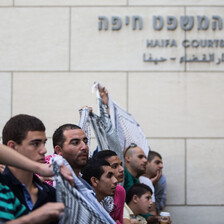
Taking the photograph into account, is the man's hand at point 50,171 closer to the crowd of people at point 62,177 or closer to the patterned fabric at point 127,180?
the crowd of people at point 62,177

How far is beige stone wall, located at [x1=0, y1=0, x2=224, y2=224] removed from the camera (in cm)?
883

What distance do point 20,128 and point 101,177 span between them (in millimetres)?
1996

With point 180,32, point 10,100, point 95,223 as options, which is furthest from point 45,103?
point 95,223

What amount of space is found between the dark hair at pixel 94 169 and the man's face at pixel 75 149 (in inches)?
13.1

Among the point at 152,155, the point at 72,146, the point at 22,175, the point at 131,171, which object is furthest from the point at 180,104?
the point at 22,175

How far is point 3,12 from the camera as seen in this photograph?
9.07 meters

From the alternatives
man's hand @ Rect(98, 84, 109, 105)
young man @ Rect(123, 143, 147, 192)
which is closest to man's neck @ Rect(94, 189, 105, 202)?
man's hand @ Rect(98, 84, 109, 105)

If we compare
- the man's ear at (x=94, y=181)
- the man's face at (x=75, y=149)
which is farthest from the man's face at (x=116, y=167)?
the man's face at (x=75, y=149)

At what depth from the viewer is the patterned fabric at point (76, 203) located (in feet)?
10.2

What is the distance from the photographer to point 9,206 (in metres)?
2.94

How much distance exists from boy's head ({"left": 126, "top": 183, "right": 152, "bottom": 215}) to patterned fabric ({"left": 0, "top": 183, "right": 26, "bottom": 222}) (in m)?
4.00

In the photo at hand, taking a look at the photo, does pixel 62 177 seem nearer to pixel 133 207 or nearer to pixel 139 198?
pixel 139 198

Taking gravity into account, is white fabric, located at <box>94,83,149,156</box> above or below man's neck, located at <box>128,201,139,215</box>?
above

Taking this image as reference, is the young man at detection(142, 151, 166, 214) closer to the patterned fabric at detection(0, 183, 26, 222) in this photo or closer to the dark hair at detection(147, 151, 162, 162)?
the dark hair at detection(147, 151, 162, 162)
